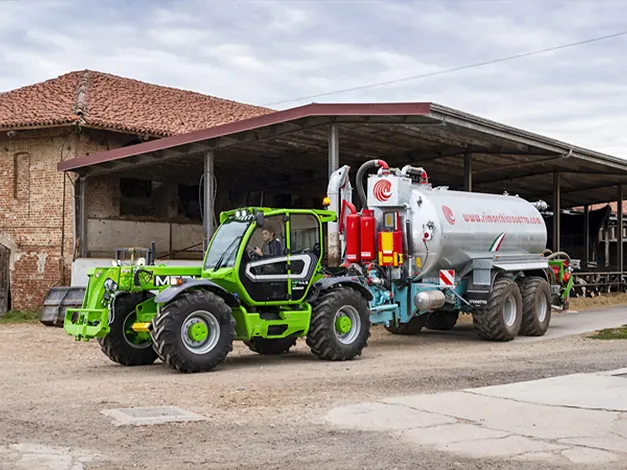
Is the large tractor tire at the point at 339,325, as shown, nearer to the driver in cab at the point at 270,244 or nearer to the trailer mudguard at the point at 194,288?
the driver in cab at the point at 270,244

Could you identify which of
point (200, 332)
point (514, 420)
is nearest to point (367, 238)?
point (200, 332)

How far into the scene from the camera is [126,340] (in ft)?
39.1

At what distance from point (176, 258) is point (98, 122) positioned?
5021mm

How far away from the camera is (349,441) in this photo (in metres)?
6.99

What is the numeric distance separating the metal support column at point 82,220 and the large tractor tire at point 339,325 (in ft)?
42.6

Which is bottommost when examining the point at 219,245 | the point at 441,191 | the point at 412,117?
the point at 219,245

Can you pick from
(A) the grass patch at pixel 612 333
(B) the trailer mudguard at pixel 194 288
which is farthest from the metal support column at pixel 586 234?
(B) the trailer mudguard at pixel 194 288

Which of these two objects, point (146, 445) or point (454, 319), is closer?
point (146, 445)

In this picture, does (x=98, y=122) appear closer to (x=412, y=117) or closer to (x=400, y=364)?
(x=412, y=117)

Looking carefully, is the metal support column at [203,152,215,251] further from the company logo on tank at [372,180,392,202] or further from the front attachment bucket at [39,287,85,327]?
the company logo on tank at [372,180,392,202]

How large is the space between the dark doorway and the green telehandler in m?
13.2

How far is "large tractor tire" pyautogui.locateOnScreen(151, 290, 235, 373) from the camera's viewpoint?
10711 millimetres

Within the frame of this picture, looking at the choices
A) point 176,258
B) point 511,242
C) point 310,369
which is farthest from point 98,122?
point 310,369

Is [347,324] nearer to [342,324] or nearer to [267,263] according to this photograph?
[342,324]
